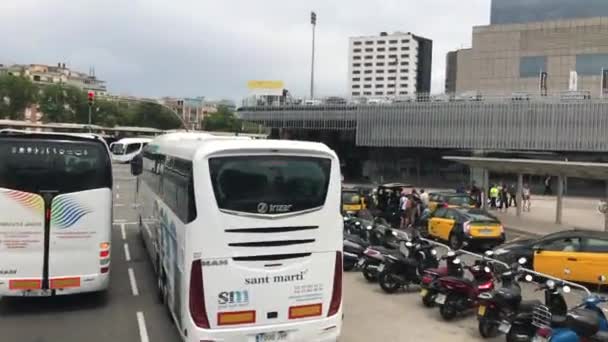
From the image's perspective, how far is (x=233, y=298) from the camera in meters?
6.66

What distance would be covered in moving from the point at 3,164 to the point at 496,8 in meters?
87.1

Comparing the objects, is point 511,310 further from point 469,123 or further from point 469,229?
point 469,123

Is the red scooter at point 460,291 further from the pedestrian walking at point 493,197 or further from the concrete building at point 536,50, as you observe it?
the concrete building at point 536,50

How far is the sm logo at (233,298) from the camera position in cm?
662

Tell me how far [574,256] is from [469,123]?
44.2 m

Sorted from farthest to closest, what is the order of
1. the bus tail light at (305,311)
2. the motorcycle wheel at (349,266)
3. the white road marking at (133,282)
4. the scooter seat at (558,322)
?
the motorcycle wheel at (349,266)
the white road marking at (133,282)
the scooter seat at (558,322)
the bus tail light at (305,311)

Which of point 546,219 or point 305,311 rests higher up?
point 305,311

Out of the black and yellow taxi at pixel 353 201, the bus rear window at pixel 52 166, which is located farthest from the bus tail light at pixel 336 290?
the black and yellow taxi at pixel 353 201

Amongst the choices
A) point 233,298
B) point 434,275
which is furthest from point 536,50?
point 233,298

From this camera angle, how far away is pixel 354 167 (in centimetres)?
7075

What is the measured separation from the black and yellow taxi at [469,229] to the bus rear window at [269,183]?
1092 cm

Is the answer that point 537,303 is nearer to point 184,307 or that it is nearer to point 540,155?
point 184,307

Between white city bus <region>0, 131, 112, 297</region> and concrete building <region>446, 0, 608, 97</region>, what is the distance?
207 feet

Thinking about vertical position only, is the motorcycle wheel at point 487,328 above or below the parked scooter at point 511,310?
below
